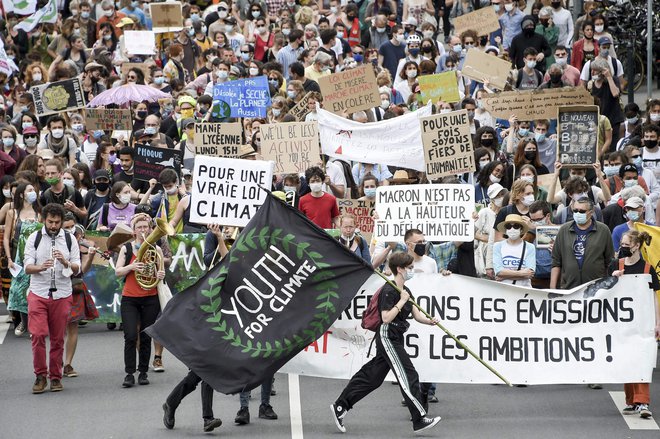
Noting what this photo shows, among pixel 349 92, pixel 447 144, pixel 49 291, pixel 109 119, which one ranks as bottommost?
pixel 49 291

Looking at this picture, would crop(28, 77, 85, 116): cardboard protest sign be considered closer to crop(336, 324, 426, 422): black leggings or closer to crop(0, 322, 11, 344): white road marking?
crop(0, 322, 11, 344): white road marking

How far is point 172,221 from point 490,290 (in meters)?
5.23

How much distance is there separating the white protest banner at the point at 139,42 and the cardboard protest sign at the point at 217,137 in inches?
296

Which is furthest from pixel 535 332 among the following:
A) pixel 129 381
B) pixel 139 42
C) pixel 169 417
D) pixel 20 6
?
pixel 20 6

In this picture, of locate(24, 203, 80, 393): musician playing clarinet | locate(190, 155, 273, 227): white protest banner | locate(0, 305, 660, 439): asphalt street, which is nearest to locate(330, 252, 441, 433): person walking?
locate(0, 305, 660, 439): asphalt street

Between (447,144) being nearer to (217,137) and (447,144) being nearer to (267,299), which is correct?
(217,137)

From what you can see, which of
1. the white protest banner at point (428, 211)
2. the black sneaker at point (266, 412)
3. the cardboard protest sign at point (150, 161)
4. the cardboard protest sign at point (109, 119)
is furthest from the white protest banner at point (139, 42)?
the black sneaker at point (266, 412)

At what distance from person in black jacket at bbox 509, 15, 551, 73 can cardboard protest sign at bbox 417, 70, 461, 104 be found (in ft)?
14.2

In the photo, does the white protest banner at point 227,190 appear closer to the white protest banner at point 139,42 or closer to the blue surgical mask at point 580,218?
the blue surgical mask at point 580,218

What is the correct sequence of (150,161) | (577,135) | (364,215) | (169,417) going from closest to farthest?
(169,417)
(364,215)
(577,135)
(150,161)

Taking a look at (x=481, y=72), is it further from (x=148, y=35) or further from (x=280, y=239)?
(x=280, y=239)

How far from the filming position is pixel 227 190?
1571 centimetres

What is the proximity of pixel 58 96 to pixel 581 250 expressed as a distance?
36.9 feet

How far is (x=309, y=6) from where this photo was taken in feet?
101
